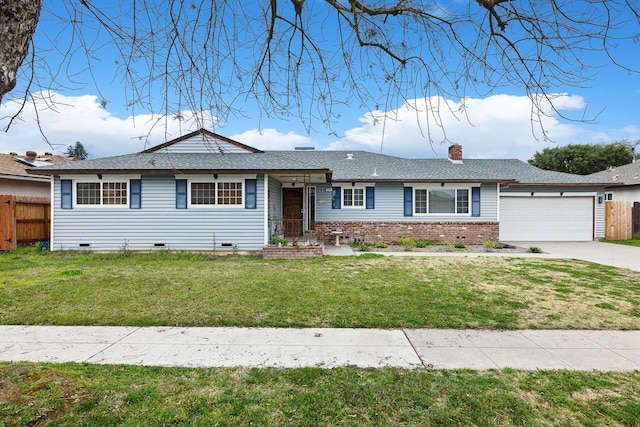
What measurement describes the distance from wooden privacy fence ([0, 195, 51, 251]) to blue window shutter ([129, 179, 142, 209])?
15.6ft

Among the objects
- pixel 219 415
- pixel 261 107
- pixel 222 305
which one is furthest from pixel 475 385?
pixel 222 305

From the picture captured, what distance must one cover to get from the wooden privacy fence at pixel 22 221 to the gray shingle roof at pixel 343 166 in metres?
2.24

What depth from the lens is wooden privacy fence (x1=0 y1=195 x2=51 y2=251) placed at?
1348 cm

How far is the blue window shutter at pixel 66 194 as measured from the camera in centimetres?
1301

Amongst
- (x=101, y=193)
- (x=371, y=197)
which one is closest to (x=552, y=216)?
(x=371, y=197)

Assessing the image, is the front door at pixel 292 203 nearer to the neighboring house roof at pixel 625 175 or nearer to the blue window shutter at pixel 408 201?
the blue window shutter at pixel 408 201

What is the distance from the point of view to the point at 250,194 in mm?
12906

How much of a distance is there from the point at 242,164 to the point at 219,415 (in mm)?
11037

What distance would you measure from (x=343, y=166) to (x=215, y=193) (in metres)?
7.79

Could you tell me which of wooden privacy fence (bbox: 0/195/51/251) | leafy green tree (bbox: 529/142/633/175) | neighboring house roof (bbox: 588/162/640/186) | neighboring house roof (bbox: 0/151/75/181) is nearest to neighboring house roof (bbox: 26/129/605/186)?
wooden privacy fence (bbox: 0/195/51/251)

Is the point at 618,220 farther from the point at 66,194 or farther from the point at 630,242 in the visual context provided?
the point at 66,194

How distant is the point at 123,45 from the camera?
3.05 m

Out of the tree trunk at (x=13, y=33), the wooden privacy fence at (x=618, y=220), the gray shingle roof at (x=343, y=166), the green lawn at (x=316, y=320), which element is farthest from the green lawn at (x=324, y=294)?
the wooden privacy fence at (x=618, y=220)

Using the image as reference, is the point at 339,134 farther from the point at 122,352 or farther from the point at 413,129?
the point at 122,352
